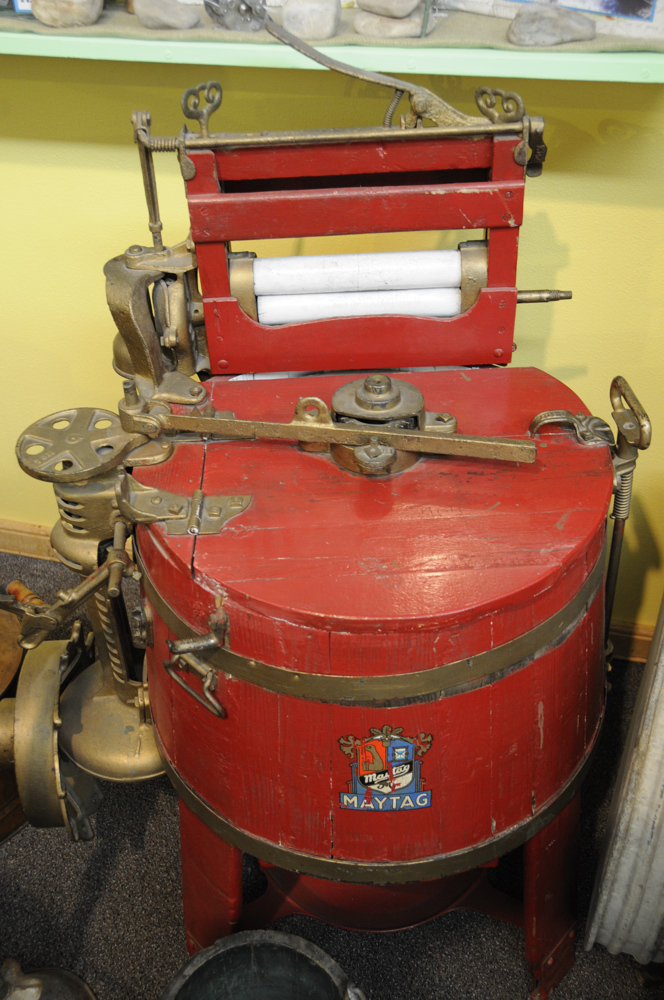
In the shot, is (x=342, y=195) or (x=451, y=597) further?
(x=342, y=195)

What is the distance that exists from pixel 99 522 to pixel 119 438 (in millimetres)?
175

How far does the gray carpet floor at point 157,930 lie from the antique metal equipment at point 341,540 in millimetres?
77

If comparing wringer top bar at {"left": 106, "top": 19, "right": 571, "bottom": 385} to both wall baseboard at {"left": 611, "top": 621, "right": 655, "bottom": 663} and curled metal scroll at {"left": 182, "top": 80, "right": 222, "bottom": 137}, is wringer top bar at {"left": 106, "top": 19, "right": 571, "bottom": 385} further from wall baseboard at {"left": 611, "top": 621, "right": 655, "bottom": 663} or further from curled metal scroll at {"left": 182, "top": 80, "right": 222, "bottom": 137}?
wall baseboard at {"left": 611, "top": 621, "right": 655, "bottom": 663}

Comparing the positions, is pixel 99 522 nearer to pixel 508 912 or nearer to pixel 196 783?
pixel 196 783

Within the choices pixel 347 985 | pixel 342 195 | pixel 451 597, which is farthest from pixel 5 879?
pixel 342 195

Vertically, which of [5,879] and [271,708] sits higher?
[271,708]

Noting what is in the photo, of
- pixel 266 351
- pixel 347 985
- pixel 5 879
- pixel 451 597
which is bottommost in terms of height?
pixel 5 879

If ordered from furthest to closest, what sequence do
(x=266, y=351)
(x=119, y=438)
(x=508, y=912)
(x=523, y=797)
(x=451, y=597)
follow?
(x=508, y=912) < (x=266, y=351) < (x=119, y=438) < (x=523, y=797) < (x=451, y=597)

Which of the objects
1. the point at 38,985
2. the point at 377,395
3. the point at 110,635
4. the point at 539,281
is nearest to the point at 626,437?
the point at 377,395

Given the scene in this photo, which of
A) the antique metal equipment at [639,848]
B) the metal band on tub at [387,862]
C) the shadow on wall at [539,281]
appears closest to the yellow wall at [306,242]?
the shadow on wall at [539,281]

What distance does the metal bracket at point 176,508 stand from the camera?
1450 mm

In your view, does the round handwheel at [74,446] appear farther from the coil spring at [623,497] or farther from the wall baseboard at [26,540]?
the wall baseboard at [26,540]

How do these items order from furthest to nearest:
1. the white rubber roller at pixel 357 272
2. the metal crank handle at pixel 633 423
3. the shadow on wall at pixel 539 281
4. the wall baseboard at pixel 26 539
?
the wall baseboard at pixel 26 539
the shadow on wall at pixel 539 281
the white rubber roller at pixel 357 272
the metal crank handle at pixel 633 423

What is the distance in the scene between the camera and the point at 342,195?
1.65 metres
